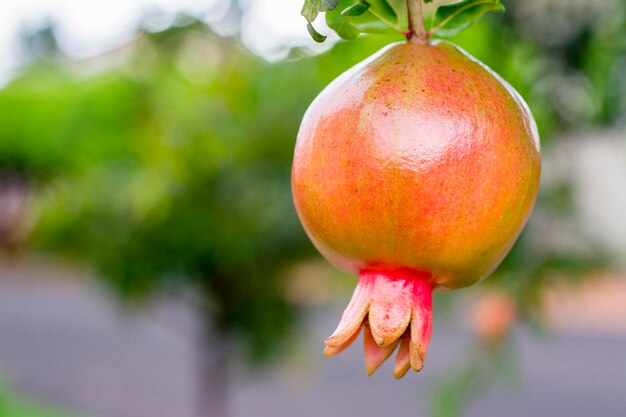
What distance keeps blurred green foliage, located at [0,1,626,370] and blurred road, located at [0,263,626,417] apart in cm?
77

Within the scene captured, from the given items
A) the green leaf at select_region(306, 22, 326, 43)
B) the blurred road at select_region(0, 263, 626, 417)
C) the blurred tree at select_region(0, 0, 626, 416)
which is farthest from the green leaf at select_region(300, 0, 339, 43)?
the blurred road at select_region(0, 263, 626, 417)

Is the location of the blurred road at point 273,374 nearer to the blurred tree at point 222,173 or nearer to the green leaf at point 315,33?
the blurred tree at point 222,173

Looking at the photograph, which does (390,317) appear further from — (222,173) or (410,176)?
(222,173)

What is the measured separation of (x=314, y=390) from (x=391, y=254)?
9.07 m

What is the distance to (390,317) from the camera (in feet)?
2.04

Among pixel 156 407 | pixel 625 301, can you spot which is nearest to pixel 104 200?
pixel 156 407

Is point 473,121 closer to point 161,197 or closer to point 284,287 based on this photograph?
point 161,197

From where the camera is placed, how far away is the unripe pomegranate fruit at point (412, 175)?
576 millimetres

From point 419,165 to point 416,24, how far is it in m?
0.15

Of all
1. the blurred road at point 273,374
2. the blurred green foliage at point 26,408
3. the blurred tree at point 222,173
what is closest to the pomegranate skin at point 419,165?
the blurred tree at point 222,173

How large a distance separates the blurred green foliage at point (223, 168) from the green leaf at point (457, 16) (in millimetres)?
963

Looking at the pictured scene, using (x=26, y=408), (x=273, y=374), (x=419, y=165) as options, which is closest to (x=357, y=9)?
(x=419, y=165)

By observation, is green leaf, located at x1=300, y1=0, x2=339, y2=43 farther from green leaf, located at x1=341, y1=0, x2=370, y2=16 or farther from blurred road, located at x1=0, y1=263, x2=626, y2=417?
blurred road, located at x1=0, y1=263, x2=626, y2=417

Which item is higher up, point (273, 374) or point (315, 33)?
point (315, 33)
